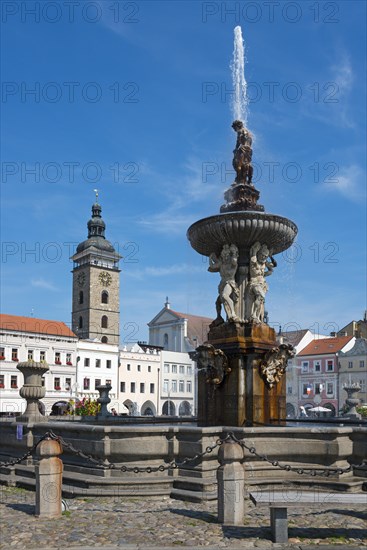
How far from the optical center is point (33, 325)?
59.2 m

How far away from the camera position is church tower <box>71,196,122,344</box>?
8794 centimetres

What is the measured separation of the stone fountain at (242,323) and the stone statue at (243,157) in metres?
0.32

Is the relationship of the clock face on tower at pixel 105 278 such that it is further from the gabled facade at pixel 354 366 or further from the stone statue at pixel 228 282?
the stone statue at pixel 228 282

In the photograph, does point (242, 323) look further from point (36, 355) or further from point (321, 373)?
point (321, 373)

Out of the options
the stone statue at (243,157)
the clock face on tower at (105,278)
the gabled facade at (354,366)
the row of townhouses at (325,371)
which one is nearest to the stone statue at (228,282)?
the stone statue at (243,157)

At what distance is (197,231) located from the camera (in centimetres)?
1303

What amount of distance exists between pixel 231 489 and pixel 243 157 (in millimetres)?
8484

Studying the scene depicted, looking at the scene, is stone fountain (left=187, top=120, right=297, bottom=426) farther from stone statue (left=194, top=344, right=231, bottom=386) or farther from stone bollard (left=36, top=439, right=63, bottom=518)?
stone bollard (left=36, top=439, right=63, bottom=518)

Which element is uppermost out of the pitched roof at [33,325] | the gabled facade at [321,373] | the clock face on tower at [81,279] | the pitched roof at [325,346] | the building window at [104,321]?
the clock face on tower at [81,279]

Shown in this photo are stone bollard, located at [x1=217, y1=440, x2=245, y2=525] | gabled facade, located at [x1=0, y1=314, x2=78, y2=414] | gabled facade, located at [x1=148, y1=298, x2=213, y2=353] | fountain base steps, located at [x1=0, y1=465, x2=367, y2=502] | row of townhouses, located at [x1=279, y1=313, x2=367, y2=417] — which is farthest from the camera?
gabled facade, located at [x1=148, y1=298, x2=213, y2=353]

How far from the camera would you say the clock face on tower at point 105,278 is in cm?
9075

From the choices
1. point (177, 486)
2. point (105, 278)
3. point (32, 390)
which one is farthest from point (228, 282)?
point (105, 278)

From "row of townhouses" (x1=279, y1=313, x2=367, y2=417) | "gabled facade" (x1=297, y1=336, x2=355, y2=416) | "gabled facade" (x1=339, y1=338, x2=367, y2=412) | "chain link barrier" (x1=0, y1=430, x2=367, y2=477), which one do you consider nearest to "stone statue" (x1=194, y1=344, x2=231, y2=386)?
"chain link barrier" (x1=0, y1=430, x2=367, y2=477)

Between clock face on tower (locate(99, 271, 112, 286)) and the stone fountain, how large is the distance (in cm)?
7807
